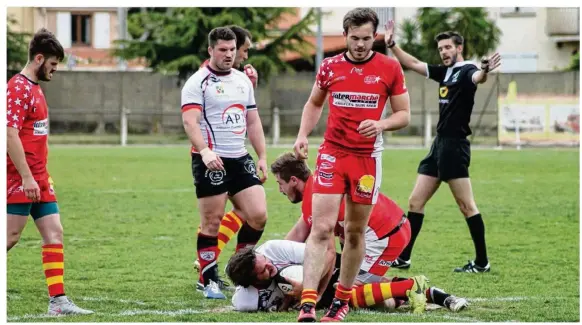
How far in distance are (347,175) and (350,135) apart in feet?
0.84

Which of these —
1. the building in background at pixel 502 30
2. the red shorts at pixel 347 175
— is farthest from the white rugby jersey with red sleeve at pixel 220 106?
the building in background at pixel 502 30

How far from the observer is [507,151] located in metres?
32.1

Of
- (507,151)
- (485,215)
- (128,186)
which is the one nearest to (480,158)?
(507,151)

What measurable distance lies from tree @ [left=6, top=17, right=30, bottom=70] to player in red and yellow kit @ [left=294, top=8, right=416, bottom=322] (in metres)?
35.2

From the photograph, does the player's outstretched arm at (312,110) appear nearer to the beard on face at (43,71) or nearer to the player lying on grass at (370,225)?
the player lying on grass at (370,225)

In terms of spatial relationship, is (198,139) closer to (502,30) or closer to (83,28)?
(502,30)

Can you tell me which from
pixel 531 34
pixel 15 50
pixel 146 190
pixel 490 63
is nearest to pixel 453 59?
pixel 490 63

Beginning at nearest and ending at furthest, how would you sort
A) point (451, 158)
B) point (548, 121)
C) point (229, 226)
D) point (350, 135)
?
1. point (350, 135)
2. point (229, 226)
3. point (451, 158)
4. point (548, 121)

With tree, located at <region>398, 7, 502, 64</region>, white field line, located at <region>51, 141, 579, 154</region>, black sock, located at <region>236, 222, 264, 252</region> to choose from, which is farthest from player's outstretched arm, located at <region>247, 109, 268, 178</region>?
tree, located at <region>398, 7, 502, 64</region>

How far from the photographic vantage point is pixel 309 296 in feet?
23.4

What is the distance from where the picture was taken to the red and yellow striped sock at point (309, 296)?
7.12 metres

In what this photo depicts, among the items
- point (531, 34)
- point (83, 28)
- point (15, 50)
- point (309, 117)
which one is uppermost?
point (83, 28)

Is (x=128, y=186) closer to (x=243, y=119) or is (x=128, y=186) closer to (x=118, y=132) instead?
(x=243, y=119)

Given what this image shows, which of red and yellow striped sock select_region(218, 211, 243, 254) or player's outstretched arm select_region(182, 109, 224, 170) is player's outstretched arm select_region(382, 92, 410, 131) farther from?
Answer: red and yellow striped sock select_region(218, 211, 243, 254)
